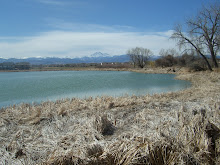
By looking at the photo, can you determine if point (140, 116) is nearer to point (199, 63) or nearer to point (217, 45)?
point (217, 45)

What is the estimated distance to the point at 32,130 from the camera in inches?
208

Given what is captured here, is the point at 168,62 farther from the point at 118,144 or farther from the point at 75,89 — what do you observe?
the point at 118,144

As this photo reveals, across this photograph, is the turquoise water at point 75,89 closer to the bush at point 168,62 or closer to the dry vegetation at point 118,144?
the dry vegetation at point 118,144

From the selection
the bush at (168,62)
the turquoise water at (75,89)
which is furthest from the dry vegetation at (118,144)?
the bush at (168,62)

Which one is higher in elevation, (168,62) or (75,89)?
(168,62)

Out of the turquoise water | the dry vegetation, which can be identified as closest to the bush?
the turquoise water

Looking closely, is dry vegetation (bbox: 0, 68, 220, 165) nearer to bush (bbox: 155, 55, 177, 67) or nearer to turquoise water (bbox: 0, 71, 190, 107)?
turquoise water (bbox: 0, 71, 190, 107)

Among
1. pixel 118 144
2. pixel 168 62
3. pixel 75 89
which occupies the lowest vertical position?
pixel 75 89

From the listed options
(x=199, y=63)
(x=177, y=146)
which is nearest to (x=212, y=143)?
(x=177, y=146)

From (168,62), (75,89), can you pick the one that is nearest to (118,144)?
(75,89)

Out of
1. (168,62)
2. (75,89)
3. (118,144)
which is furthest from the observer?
(168,62)

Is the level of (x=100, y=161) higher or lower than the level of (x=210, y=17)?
lower

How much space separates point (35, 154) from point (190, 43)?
28.9 metres

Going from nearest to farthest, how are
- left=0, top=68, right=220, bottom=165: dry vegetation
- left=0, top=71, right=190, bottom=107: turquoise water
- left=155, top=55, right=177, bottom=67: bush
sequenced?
1. left=0, top=68, right=220, bottom=165: dry vegetation
2. left=0, top=71, right=190, bottom=107: turquoise water
3. left=155, top=55, right=177, bottom=67: bush
